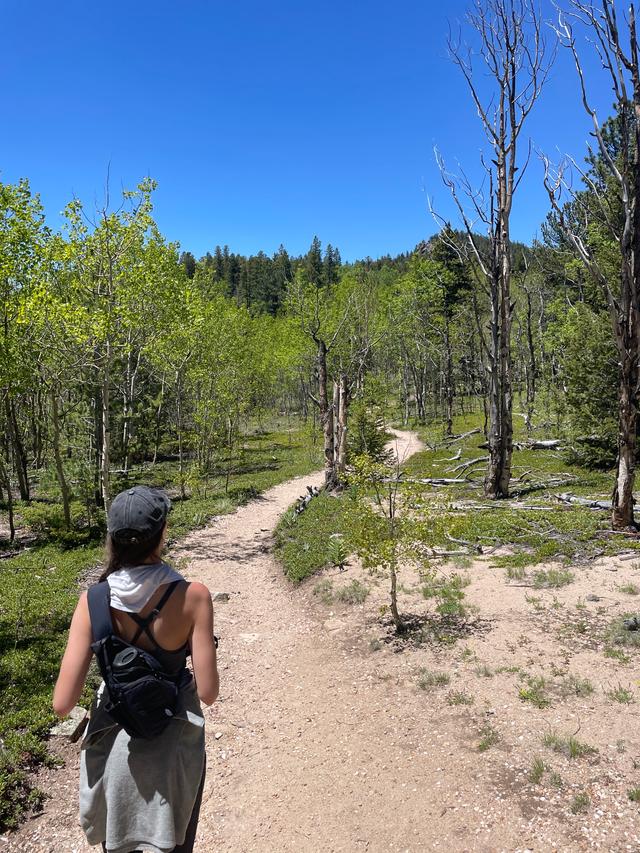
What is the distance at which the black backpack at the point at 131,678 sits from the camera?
89.2 inches

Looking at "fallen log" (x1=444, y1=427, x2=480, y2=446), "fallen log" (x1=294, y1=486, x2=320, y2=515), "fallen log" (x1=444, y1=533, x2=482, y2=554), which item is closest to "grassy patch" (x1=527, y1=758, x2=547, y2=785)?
"fallen log" (x1=444, y1=533, x2=482, y2=554)

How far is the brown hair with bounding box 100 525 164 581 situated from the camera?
243cm

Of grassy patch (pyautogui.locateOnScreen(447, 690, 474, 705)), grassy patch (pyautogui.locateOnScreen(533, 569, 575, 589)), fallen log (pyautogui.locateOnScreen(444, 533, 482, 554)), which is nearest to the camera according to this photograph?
grassy patch (pyautogui.locateOnScreen(447, 690, 474, 705))

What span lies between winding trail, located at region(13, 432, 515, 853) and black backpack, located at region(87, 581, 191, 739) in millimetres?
3247

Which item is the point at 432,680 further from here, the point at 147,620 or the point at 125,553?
the point at 125,553

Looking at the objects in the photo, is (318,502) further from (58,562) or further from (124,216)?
(124,216)

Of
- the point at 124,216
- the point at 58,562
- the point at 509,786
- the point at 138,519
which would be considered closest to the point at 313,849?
the point at 509,786

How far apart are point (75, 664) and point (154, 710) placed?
400mm

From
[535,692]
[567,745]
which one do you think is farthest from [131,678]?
[535,692]

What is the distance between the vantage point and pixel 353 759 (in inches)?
223

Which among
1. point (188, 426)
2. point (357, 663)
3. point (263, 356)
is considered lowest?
point (357, 663)

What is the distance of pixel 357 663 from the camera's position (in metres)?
7.80

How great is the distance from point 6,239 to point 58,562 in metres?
8.17

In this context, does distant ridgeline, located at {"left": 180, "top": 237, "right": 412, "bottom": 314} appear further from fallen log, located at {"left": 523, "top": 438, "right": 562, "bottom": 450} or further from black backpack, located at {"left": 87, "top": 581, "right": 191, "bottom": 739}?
black backpack, located at {"left": 87, "top": 581, "right": 191, "bottom": 739}
